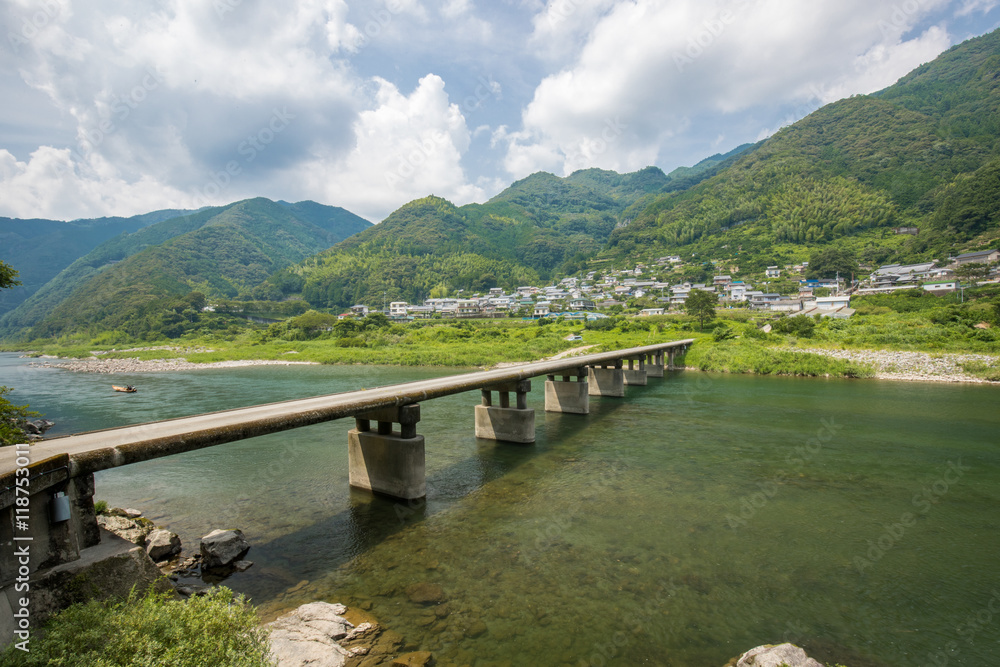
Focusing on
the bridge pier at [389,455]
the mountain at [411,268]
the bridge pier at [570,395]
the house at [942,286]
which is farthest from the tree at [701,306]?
the mountain at [411,268]

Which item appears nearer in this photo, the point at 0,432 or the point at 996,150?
the point at 0,432

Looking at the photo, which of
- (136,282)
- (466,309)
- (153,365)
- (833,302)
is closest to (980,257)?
(833,302)

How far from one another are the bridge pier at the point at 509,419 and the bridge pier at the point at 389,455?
6651mm

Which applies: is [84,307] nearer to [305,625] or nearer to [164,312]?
[164,312]

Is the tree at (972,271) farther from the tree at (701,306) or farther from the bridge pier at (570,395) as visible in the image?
the bridge pier at (570,395)

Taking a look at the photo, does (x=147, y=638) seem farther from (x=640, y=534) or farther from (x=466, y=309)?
(x=466, y=309)

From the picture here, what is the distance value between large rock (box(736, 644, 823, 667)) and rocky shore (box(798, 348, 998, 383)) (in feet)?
135

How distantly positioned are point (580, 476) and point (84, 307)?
151 metres

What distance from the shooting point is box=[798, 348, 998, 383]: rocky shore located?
3544cm

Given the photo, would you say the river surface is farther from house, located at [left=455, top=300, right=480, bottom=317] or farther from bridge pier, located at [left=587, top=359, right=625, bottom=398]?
house, located at [left=455, top=300, right=480, bottom=317]

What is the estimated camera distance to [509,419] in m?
19.9

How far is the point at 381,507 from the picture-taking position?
12812 millimetres

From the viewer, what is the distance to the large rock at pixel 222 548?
371 inches

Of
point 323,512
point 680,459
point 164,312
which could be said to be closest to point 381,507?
point 323,512
